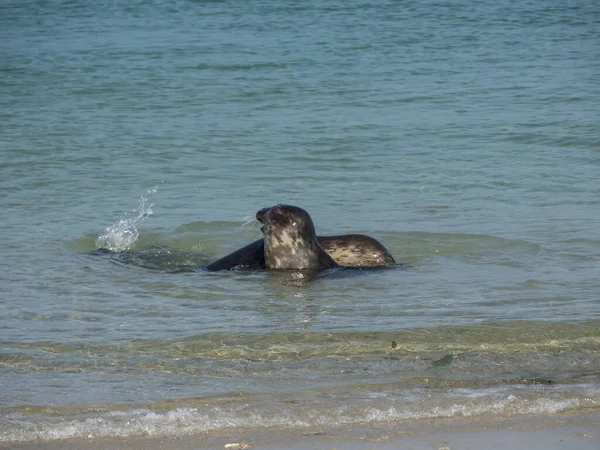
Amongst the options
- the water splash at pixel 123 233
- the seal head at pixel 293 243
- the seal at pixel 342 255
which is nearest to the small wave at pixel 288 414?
the seal head at pixel 293 243

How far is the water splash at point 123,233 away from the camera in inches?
362

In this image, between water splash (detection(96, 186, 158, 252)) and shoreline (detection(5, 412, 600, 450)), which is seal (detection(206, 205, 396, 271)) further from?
shoreline (detection(5, 412, 600, 450))

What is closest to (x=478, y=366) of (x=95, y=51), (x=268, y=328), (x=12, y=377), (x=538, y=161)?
(x=268, y=328)

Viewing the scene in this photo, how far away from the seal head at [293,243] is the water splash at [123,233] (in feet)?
5.03

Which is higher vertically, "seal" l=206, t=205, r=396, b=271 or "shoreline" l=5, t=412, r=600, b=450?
"shoreline" l=5, t=412, r=600, b=450

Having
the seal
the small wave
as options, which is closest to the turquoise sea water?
the small wave

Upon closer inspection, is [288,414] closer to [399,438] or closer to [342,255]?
[399,438]

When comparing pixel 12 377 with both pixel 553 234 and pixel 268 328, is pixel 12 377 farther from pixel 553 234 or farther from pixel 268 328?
pixel 553 234

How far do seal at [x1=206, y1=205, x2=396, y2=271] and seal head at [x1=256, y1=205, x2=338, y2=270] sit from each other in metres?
0.13

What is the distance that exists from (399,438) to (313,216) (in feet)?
19.0

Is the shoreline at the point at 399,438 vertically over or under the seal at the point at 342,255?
over

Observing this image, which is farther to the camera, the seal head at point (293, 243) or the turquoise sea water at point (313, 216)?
the seal head at point (293, 243)

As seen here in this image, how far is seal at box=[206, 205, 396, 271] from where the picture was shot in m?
8.23

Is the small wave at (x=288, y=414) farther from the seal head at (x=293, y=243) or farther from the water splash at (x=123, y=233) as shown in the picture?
the water splash at (x=123, y=233)
